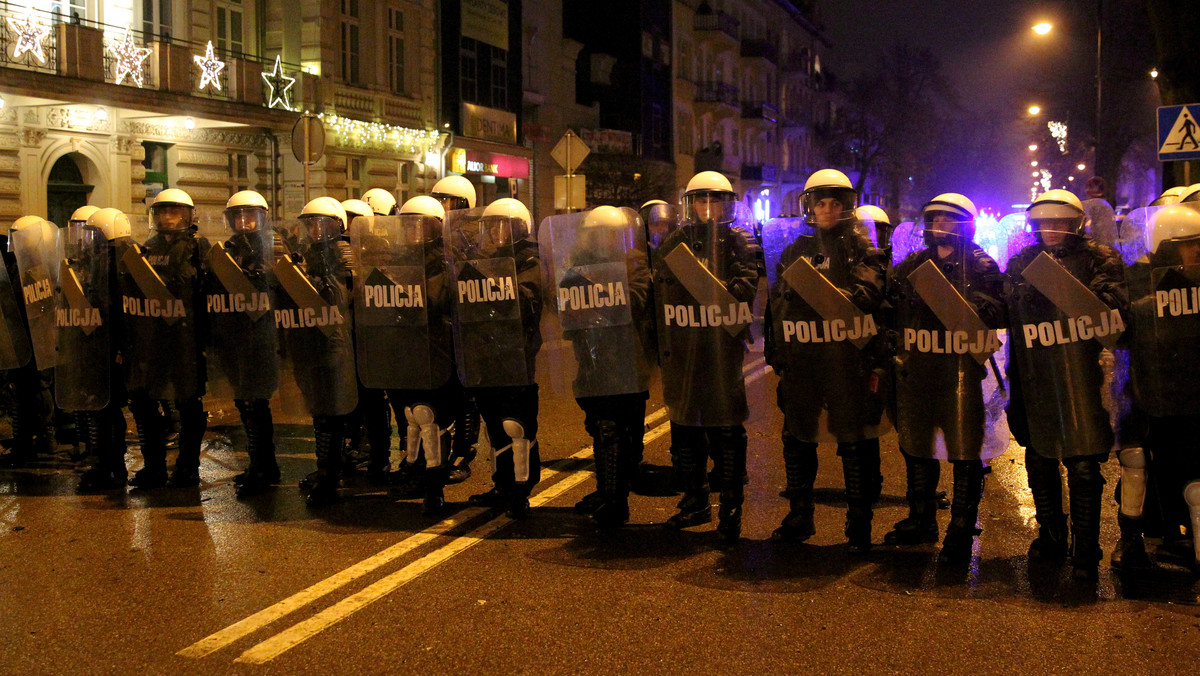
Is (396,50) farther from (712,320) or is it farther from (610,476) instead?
(712,320)

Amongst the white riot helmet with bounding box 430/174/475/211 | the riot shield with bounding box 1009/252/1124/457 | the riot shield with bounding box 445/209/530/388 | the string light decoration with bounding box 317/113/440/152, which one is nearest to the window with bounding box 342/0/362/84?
the string light decoration with bounding box 317/113/440/152

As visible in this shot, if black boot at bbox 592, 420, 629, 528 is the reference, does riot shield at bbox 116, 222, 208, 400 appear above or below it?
above

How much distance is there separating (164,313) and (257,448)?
1.10 metres

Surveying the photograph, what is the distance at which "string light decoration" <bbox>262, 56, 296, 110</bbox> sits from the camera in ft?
72.0

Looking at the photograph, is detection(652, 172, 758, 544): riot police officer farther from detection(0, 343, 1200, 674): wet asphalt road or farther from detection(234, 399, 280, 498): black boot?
detection(234, 399, 280, 498): black boot

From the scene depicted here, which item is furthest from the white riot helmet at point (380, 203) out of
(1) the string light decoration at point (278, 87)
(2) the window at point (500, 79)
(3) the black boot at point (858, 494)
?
(2) the window at point (500, 79)

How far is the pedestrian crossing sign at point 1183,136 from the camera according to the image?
10.7 metres

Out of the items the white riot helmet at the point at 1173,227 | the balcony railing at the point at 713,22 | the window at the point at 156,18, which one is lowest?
the white riot helmet at the point at 1173,227

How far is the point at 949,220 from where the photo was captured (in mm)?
5445

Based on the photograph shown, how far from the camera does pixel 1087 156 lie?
4262 cm

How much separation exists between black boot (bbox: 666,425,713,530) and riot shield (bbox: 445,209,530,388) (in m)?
1.02

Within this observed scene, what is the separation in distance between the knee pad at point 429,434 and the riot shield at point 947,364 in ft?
9.05

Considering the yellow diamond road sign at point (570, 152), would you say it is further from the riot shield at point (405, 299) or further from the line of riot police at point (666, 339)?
the riot shield at point (405, 299)

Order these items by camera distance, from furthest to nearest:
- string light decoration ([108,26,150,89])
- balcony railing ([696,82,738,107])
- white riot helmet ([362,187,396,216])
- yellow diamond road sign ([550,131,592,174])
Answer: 1. balcony railing ([696,82,738,107])
2. string light decoration ([108,26,150,89])
3. yellow diamond road sign ([550,131,592,174])
4. white riot helmet ([362,187,396,216])
